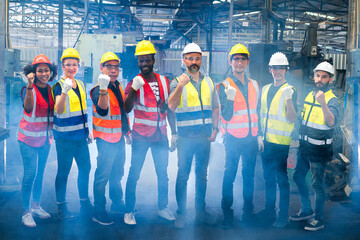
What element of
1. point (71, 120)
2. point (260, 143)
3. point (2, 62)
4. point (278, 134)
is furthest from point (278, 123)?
point (2, 62)

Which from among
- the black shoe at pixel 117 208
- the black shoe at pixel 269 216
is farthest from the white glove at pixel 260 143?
the black shoe at pixel 117 208

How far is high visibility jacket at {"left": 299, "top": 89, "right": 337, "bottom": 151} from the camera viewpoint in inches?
156

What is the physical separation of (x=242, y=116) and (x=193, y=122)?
0.60 metres

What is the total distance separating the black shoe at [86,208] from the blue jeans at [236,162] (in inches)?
62.3

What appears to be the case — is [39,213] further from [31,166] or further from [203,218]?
[203,218]

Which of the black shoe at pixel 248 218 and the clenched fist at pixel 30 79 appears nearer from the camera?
the clenched fist at pixel 30 79

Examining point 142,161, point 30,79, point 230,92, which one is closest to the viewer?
point 30,79

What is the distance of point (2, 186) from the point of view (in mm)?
5062

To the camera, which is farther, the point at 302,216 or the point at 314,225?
the point at 302,216

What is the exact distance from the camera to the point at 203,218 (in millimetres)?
4207

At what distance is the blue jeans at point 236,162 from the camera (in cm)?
408

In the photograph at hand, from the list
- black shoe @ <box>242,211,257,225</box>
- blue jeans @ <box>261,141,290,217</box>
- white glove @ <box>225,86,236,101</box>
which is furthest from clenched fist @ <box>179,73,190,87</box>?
black shoe @ <box>242,211,257,225</box>

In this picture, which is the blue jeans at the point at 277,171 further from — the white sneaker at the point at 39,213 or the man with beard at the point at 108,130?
the white sneaker at the point at 39,213

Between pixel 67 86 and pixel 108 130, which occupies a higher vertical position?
pixel 67 86
